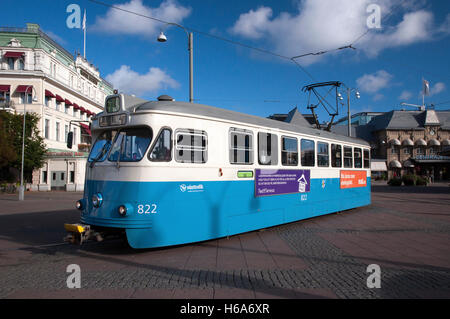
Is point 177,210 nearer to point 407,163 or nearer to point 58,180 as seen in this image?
point 58,180

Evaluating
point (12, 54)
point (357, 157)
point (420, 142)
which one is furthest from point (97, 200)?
point (420, 142)

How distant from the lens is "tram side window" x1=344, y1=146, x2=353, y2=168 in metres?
13.0

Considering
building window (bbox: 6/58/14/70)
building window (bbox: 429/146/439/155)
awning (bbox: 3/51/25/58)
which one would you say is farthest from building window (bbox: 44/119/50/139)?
building window (bbox: 429/146/439/155)

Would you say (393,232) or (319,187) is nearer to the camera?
(393,232)

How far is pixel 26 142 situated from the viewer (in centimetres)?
3247

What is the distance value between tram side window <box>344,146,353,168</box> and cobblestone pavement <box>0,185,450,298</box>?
12.7 ft

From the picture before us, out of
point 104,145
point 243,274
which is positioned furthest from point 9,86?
point 243,274

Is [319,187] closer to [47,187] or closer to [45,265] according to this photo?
[45,265]

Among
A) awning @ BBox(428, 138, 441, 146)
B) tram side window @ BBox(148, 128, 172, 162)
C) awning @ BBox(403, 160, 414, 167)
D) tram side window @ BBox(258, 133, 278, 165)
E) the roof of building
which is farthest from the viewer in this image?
the roof of building

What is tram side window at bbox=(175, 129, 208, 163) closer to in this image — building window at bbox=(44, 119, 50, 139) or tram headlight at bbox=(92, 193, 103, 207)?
tram headlight at bbox=(92, 193, 103, 207)

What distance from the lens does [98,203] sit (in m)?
6.48
